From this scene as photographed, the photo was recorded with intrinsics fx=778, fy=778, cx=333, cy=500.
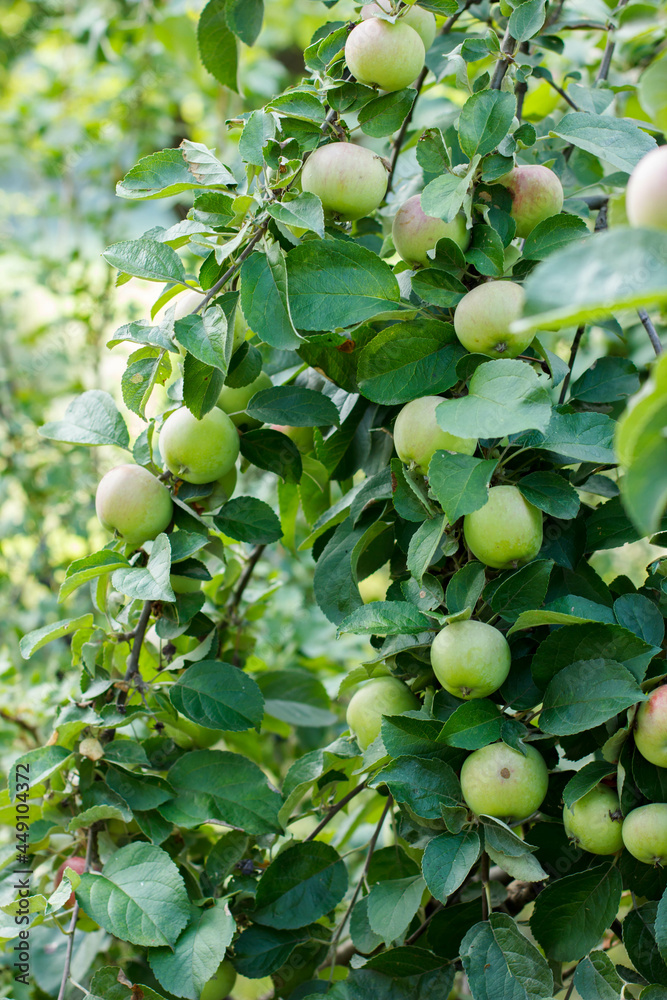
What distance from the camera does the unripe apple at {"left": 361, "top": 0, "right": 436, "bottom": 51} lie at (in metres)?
0.56

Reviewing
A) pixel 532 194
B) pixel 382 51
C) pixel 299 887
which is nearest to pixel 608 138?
pixel 532 194

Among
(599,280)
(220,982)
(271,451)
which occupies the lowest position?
(220,982)

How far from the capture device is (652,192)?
297 mm

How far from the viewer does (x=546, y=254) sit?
0.52 metres

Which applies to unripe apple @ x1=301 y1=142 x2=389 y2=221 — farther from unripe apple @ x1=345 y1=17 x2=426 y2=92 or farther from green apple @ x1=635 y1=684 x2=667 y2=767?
green apple @ x1=635 y1=684 x2=667 y2=767

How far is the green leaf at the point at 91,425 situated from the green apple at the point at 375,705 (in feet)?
0.96

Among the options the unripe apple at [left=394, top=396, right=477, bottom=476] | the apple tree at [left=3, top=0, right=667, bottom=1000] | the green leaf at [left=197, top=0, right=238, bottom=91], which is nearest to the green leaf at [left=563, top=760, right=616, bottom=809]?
the apple tree at [left=3, top=0, right=667, bottom=1000]

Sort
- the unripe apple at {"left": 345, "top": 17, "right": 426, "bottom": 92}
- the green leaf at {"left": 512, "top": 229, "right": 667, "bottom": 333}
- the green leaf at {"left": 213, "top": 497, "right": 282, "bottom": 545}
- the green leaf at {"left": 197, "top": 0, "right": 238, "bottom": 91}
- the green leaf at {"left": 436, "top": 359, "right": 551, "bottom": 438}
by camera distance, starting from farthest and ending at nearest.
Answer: the green leaf at {"left": 197, "top": 0, "right": 238, "bottom": 91}
the green leaf at {"left": 213, "top": 497, "right": 282, "bottom": 545}
the unripe apple at {"left": 345, "top": 17, "right": 426, "bottom": 92}
the green leaf at {"left": 436, "top": 359, "right": 551, "bottom": 438}
the green leaf at {"left": 512, "top": 229, "right": 667, "bottom": 333}

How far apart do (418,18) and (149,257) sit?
270mm

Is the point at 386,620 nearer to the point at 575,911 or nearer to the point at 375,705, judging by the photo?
the point at 375,705

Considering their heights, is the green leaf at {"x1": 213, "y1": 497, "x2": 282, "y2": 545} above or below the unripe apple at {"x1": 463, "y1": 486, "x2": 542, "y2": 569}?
below

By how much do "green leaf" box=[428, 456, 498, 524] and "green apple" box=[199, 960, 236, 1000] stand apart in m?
0.42

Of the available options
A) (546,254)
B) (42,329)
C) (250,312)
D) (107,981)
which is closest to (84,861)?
(107,981)

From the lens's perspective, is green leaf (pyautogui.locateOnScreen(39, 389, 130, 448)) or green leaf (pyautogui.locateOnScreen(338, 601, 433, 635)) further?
green leaf (pyautogui.locateOnScreen(39, 389, 130, 448))
